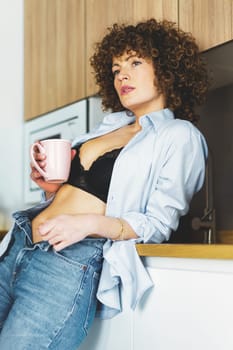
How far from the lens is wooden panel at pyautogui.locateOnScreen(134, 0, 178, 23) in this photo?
174 centimetres

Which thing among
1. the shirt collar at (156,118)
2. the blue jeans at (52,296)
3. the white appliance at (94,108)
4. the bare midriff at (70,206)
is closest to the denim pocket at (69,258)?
the blue jeans at (52,296)

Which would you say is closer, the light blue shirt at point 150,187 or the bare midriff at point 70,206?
the light blue shirt at point 150,187

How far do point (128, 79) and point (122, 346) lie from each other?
626mm

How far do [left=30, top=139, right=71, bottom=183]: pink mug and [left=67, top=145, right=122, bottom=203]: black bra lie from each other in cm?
6

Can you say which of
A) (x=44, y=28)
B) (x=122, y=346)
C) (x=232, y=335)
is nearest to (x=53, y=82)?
(x=44, y=28)

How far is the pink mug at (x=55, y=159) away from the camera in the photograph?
1.45 metres

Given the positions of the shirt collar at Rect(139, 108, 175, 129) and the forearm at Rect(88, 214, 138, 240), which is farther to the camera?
the shirt collar at Rect(139, 108, 175, 129)

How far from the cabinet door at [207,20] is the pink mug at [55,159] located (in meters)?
0.47

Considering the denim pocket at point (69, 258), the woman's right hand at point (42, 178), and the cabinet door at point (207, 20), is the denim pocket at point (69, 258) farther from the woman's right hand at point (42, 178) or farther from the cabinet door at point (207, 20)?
the cabinet door at point (207, 20)

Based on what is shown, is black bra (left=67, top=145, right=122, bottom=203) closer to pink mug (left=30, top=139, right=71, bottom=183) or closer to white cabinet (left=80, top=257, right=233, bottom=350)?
pink mug (left=30, top=139, right=71, bottom=183)

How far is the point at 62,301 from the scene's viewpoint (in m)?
1.31

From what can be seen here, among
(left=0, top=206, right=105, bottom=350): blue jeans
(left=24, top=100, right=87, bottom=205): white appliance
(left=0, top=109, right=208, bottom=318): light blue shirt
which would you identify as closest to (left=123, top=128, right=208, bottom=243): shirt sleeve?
(left=0, top=109, right=208, bottom=318): light blue shirt

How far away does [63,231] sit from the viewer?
1.30 m

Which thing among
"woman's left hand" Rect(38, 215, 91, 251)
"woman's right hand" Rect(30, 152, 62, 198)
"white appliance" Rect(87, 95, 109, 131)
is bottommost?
"woman's left hand" Rect(38, 215, 91, 251)
